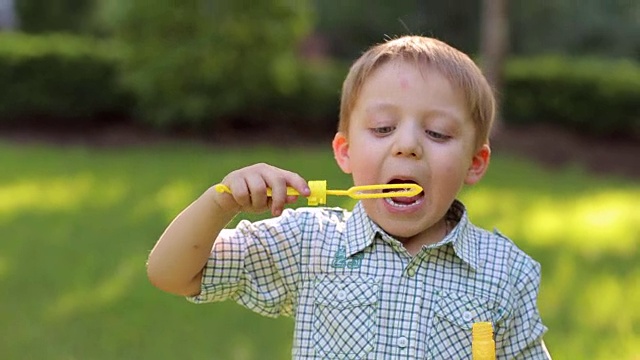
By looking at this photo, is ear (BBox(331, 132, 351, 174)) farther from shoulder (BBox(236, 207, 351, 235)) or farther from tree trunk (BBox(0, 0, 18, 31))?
tree trunk (BBox(0, 0, 18, 31))

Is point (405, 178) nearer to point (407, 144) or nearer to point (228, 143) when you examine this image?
point (407, 144)

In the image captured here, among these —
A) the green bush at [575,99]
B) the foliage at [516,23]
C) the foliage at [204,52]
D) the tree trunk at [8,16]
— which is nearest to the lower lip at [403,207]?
the foliage at [204,52]

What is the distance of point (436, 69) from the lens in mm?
2156

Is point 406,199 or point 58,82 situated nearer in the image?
point 406,199

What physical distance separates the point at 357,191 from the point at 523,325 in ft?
1.66

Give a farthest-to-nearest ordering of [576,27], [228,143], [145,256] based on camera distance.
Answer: [576,27] → [228,143] → [145,256]

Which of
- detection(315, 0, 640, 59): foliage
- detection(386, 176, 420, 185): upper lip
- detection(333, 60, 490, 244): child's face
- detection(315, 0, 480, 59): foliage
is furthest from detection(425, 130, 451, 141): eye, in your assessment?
detection(315, 0, 480, 59): foliage

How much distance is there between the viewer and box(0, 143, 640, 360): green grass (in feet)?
13.8

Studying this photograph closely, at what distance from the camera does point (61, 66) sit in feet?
44.5

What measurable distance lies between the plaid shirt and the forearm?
0.18 feet

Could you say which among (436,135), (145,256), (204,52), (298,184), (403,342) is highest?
(204,52)

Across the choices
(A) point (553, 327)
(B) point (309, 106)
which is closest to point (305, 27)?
(B) point (309, 106)

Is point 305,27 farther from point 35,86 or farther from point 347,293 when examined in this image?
point 347,293

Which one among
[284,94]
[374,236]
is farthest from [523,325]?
[284,94]
